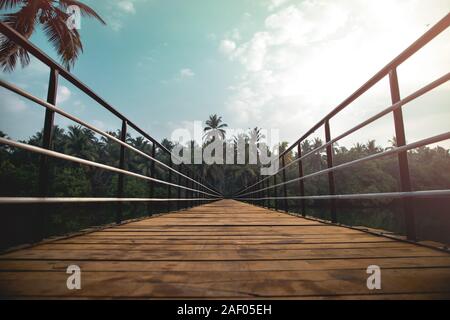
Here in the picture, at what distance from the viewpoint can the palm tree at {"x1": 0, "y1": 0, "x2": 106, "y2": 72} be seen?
8.74 m

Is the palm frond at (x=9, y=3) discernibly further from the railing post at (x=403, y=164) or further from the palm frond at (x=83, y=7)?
the railing post at (x=403, y=164)

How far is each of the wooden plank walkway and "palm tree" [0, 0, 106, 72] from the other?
981cm

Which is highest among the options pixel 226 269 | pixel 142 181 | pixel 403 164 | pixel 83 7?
pixel 83 7

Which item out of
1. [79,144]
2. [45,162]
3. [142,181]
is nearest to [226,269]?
[45,162]

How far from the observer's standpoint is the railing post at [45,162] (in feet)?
5.29

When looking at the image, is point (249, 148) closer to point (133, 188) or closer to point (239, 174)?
point (239, 174)

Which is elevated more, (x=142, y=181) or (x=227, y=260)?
(x=142, y=181)

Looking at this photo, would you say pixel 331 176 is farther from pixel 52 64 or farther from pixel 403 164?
pixel 52 64

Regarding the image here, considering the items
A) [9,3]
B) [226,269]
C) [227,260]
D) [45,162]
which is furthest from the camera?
[9,3]

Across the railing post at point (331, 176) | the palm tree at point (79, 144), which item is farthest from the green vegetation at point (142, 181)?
the railing post at point (331, 176)

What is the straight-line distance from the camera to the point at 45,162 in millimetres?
1663

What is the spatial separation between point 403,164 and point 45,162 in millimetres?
2220

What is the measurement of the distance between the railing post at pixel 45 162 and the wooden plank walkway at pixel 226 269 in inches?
4.8
